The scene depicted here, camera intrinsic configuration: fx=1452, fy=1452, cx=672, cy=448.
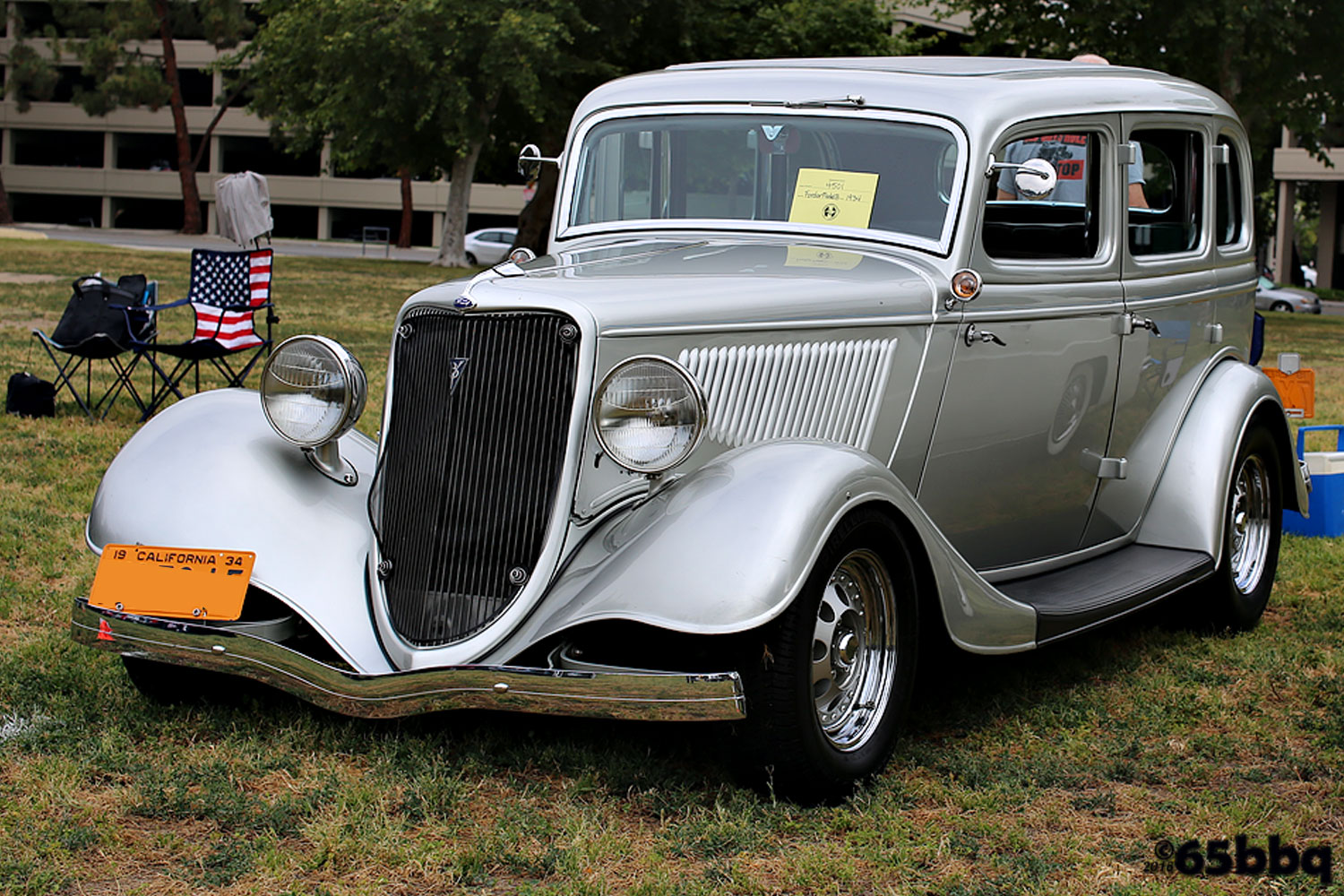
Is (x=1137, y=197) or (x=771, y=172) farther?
(x=1137, y=197)

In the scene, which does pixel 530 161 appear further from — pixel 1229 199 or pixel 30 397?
pixel 30 397

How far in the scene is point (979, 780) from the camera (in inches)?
152

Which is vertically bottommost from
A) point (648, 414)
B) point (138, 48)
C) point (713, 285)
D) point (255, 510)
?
point (255, 510)

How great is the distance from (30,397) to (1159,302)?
724cm

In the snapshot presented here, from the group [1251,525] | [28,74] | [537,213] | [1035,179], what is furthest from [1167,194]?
[28,74]

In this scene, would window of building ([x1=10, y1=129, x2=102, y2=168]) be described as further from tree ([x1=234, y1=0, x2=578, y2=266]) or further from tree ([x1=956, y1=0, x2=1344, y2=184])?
tree ([x1=956, y1=0, x2=1344, y2=184])

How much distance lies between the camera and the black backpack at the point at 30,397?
9.41 metres

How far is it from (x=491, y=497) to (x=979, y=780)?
150 cm

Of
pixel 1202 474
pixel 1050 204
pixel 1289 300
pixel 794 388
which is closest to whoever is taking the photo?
pixel 794 388

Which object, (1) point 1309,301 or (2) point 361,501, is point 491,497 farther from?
(1) point 1309,301

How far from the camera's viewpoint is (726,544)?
11.2ft

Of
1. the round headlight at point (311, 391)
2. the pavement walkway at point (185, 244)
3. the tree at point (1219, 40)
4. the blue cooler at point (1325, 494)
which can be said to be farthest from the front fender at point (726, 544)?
the pavement walkway at point (185, 244)

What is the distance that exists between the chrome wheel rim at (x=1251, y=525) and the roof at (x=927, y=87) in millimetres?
1481

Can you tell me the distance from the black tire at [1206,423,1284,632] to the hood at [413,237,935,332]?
1.90 m
